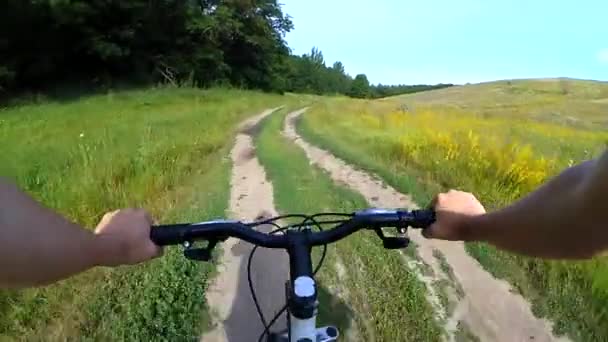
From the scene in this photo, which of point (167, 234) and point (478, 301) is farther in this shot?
point (478, 301)

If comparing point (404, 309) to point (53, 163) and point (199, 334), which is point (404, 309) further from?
point (53, 163)

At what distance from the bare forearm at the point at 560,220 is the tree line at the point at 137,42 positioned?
3035 centimetres

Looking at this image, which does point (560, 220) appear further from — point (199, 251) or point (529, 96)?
point (529, 96)

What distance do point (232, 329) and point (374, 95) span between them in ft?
283

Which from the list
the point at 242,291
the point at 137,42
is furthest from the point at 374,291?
the point at 137,42

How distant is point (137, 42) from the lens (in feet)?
109

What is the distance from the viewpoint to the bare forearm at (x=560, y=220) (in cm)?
136

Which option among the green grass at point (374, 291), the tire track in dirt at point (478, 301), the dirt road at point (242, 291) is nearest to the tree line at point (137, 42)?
the dirt road at point (242, 291)

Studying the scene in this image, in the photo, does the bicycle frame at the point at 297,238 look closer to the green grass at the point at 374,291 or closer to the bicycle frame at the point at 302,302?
the bicycle frame at the point at 302,302

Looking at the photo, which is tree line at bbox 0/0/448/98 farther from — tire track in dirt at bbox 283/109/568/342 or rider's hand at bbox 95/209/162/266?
rider's hand at bbox 95/209/162/266

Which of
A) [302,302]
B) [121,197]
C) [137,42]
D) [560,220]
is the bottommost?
[121,197]

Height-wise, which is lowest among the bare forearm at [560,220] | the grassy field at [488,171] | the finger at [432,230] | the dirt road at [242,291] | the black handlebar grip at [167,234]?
the dirt road at [242,291]

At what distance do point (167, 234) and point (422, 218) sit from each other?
0.82 metres

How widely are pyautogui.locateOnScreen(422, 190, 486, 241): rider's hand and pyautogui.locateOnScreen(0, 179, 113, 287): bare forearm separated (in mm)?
1069
